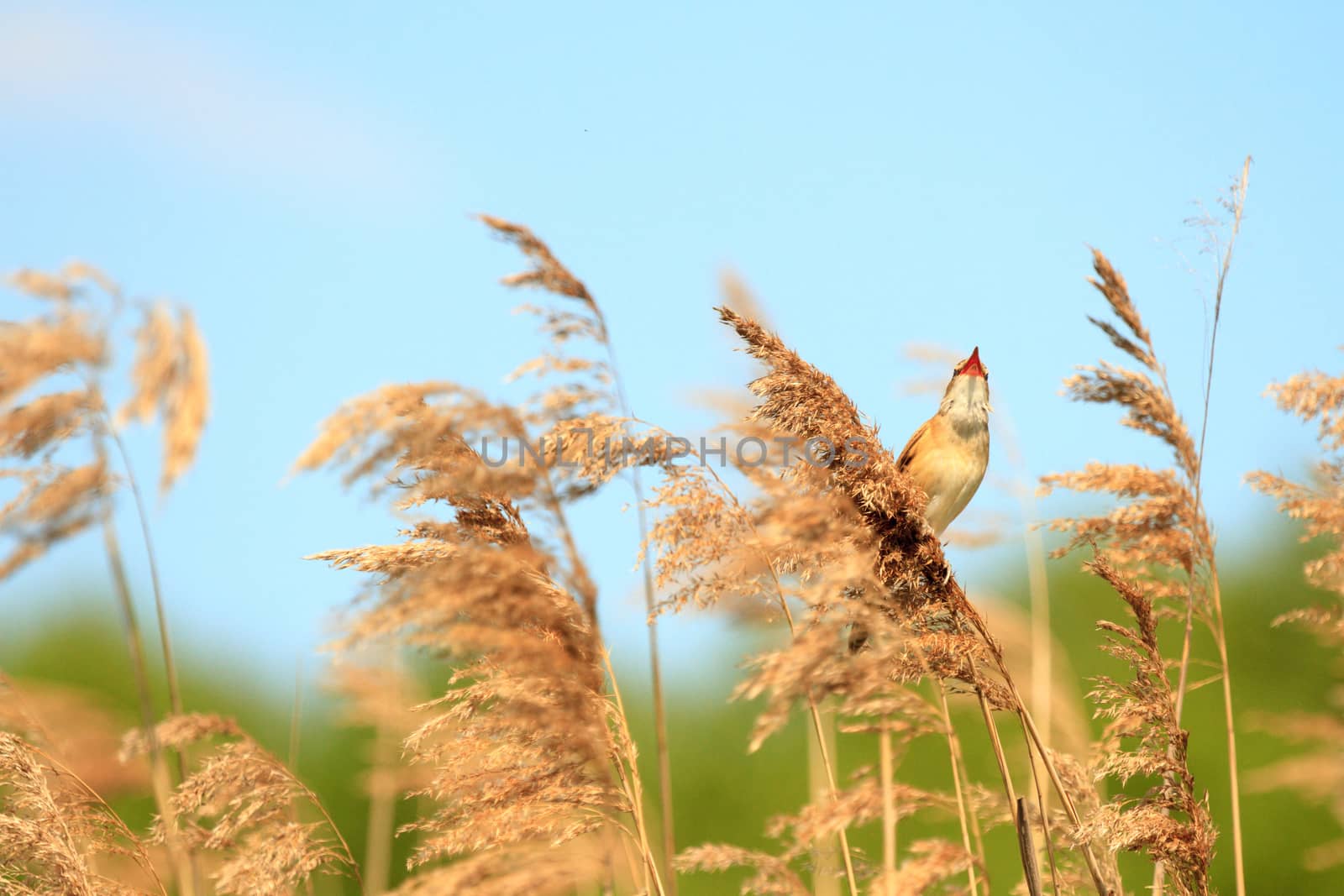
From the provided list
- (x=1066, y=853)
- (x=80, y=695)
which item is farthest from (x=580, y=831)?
(x=80, y=695)

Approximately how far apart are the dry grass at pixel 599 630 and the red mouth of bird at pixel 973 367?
1456 millimetres

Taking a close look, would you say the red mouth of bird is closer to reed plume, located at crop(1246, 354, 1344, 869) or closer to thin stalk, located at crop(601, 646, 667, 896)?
reed plume, located at crop(1246, 354, 1344, 869)

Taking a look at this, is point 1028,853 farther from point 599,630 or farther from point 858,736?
point 858,736

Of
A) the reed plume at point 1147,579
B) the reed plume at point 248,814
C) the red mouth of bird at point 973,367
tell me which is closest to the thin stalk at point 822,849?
the reed plume at point 1147,579

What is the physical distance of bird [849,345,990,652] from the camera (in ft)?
15.2

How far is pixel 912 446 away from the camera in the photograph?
4855mm

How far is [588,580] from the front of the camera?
2.27 m

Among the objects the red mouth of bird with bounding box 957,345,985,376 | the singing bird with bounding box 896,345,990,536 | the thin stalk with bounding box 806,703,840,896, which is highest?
the red mouth of bird with bounding box 957,345,985,376

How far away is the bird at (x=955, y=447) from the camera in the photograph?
462 centimetres

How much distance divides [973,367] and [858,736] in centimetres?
520

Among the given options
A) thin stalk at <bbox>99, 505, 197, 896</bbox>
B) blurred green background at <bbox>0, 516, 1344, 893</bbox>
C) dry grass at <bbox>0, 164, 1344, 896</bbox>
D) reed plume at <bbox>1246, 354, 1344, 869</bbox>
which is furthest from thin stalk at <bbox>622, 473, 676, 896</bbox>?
blurred green background at <bbox>0, 516, 1344, 893</bbox>

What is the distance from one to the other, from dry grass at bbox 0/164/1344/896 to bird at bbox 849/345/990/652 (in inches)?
51.4

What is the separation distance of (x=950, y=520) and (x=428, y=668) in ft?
10.8

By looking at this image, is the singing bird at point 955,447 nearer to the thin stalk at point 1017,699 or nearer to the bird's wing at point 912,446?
→ the bird's wing at point 912,446
